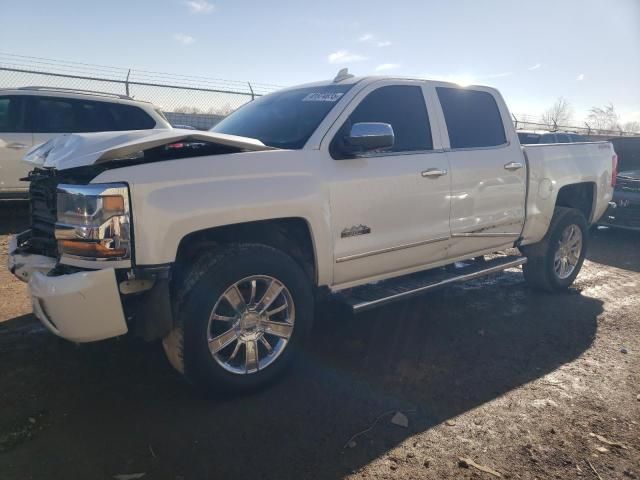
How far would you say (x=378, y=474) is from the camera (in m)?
2.47

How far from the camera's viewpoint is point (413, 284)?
13.3 feet

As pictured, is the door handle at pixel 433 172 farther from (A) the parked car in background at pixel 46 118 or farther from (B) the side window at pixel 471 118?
(A) the parked car in background at pixel 46 118

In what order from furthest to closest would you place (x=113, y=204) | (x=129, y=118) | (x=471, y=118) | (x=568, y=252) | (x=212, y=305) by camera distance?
(x=129, y=118)
(x=568, y=252)
(x=471, y=118)
(x=212, y=305)
(x=113, y=204)

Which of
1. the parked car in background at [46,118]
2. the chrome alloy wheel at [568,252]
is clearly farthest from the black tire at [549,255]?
the parked car in background at [46,118]

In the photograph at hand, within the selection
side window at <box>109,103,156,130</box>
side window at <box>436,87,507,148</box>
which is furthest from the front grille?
side window at <box>109,103,156,130</box>

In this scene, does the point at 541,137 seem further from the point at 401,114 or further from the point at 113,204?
the point at 113,204

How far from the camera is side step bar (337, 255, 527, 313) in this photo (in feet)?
12.0

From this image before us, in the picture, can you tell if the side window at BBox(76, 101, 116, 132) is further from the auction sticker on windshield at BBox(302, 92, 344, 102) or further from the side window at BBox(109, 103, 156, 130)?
the auction sticker on windshield at BBox(302, 92, 344, 102)

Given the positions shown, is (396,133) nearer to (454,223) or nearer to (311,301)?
(454,223)

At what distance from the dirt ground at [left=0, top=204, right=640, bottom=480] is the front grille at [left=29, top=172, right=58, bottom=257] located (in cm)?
87

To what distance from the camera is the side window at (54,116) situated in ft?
24.6

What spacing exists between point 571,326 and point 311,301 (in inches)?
106

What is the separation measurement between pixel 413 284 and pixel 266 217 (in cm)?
155

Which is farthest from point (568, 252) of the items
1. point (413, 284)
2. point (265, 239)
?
point (265, 239)
